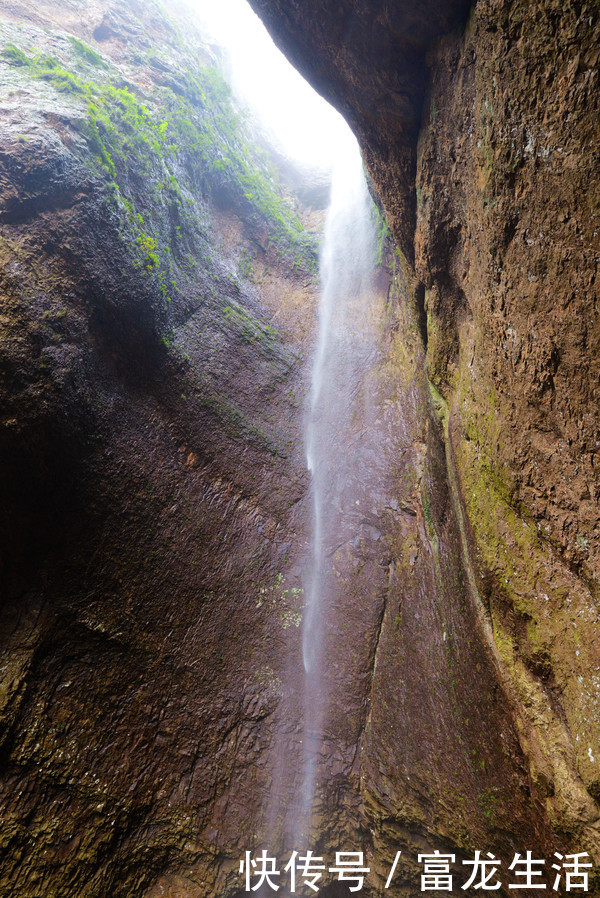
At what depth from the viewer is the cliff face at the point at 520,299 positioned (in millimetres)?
2482

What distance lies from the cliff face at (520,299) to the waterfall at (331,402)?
102 inches

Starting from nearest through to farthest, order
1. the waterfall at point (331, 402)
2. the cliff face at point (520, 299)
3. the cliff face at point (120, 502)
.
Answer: the cliff face at point (520, 299) < the cliff face at point (120, 502) < the waterfall at point (331, 402)

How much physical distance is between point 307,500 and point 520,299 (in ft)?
16.8

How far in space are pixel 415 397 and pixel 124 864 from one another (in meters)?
7.16

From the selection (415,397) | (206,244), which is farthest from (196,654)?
(206,244)

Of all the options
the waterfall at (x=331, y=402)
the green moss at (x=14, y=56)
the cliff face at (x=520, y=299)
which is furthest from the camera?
the green moss at (x=14, y=56)

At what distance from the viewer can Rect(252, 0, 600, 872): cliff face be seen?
248 centimetres

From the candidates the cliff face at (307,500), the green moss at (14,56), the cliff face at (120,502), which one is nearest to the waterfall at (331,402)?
the cliff face at (307,500)

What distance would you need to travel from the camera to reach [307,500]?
7.52 meters

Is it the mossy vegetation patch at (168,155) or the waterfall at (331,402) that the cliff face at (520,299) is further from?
the mossy vegetation patch at (168,155)

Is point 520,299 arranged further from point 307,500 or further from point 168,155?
point 168,155

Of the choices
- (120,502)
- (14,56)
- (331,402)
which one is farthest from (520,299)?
(14,56)

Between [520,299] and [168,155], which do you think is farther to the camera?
[168,155]

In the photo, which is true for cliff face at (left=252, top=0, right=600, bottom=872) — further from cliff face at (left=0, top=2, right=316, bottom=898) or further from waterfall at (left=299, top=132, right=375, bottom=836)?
cliff face at (left=0, top=2, right=316, bottom=898)
